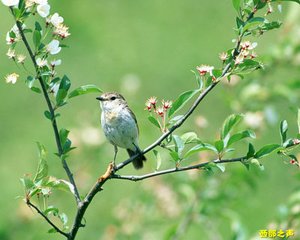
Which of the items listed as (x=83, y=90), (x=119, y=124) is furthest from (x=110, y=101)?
(x=83, y=90)

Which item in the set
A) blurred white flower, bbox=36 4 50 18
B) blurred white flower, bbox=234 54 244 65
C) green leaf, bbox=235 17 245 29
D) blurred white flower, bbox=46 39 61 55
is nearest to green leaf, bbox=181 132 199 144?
blurred white flower, bbox=234 54 244 65

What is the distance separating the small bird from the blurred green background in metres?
0.21

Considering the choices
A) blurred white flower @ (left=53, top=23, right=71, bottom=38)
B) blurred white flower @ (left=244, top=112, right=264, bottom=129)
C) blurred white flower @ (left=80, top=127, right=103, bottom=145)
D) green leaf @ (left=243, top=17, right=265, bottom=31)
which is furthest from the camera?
blurred white flower @ (left=80, top=127, right=103, bottom=145)

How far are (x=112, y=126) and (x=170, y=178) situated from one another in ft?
2.32

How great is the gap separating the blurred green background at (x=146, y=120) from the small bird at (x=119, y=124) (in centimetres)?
21

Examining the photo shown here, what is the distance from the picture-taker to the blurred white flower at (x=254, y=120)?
3932 mm

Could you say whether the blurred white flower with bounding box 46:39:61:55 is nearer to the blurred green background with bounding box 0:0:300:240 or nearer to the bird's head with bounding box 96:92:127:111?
the blurred green background with bounding box 0:0:300:240

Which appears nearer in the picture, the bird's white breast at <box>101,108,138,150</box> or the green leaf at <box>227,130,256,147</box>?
the green leaf at <box>227,130,256,147</box>

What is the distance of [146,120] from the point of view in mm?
4230

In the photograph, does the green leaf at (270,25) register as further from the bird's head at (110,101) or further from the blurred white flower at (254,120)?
the bird's head at (110,101)

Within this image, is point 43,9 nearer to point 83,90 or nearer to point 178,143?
point 83,90

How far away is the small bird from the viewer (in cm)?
378

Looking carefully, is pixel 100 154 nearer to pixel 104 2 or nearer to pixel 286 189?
pixel 286 189

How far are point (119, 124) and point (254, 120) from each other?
0.81 m
